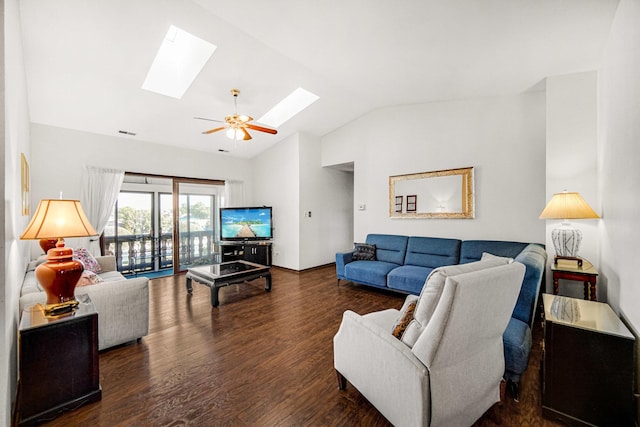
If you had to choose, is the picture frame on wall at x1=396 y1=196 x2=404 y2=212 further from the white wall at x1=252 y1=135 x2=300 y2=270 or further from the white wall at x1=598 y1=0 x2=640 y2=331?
the white wall at x1=598 y1=0 x2=640 y2=331

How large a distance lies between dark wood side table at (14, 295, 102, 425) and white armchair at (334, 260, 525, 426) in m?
1.89

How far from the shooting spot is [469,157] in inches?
160

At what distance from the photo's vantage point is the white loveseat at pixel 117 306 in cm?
238

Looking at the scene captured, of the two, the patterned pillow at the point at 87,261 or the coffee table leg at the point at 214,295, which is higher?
the patterned pillow at the point at 87,261

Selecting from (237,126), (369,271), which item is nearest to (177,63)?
(237,126)

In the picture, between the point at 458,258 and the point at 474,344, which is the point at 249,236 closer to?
the point at 458,258

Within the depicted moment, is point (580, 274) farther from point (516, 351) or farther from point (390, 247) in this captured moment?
point (390, 247)

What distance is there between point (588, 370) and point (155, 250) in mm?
6810

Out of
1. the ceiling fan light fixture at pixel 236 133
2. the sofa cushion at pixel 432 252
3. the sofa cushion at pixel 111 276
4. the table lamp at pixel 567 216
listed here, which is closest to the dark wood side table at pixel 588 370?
the table lamp at pixel 567 216

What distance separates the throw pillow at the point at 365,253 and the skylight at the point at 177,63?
364 centimetres

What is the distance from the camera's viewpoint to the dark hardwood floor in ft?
5.46

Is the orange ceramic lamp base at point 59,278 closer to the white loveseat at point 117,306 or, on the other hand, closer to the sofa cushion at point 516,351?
the white loveseat at point 117,306

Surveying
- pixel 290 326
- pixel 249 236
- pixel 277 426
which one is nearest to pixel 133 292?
pixel 290 326

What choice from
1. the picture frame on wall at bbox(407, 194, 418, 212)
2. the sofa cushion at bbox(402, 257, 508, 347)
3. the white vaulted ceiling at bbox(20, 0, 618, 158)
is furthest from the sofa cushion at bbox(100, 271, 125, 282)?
the picture frame on wall at bbox(407, 194, 418, 212)
